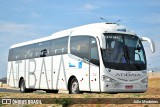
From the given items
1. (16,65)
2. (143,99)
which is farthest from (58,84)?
(143,99)

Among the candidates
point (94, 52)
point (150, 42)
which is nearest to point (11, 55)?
point (94, 52)

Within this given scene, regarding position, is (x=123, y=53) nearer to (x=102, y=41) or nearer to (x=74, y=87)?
(x=102, y=41)

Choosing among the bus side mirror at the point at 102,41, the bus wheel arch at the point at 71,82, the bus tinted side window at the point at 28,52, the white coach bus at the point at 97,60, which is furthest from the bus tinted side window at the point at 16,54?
the bus side mirror at the point at 102,41

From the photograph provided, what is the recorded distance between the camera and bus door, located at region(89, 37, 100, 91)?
1975 cm

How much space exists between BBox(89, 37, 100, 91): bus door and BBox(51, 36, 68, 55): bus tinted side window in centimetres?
309

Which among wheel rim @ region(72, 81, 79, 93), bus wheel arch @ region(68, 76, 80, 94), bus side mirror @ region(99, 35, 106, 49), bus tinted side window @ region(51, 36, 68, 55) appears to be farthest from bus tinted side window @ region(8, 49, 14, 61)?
bus side mirror @ region(99, 35, 106, 49)

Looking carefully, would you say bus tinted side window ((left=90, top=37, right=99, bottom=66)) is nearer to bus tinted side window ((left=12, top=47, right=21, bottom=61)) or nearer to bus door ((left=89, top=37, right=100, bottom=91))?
bus door ((left=89, top=37, right=100, bottom=91))

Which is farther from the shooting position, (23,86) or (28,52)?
(23,86)

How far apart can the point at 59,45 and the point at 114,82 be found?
19.1ft

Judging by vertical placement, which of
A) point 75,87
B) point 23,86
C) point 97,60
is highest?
point 97,60

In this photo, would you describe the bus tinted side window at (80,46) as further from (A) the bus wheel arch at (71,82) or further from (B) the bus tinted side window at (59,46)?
(A) the bus wheel arch at (71,82)

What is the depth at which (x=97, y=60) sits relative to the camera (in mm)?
19812

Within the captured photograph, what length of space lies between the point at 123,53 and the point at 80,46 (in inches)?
105

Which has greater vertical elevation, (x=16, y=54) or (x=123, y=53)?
(x=16, y=54)
